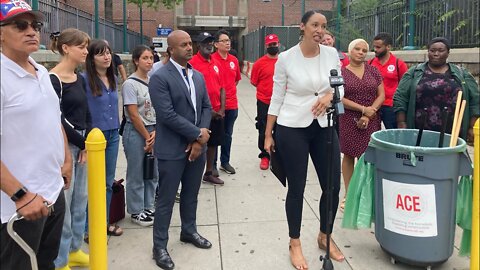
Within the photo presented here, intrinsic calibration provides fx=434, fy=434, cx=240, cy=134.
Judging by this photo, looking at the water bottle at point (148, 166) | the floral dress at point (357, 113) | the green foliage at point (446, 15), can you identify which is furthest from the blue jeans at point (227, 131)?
the green foliage at point (446, 15)

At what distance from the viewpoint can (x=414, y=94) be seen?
4133 mm

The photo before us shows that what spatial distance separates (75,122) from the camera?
3.30m

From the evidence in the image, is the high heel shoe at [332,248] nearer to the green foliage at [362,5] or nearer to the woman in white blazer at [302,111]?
the woman in white blazer at [302,111]

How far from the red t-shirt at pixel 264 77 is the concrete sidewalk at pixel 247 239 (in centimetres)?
136

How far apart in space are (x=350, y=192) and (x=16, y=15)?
2.82 metres

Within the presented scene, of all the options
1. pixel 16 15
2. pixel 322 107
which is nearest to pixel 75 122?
pixel 16 15

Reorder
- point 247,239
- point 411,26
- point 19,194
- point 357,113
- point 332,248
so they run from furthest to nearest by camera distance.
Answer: point 411,26
point 357,113
point 247,239
point 332,248
point 19,194

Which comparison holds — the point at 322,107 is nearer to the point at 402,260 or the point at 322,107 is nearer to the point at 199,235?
the point at 402,260

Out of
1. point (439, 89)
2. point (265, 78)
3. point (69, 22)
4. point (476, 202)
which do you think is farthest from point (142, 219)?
point (69, 22)

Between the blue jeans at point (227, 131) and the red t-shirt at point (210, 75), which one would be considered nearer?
the red t-shirt at point (210, 75)

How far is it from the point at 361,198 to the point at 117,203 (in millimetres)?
2349

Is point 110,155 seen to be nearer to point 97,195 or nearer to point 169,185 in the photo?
point 169,185

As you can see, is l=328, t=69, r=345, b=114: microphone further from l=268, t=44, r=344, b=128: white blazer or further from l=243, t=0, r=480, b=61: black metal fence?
l=243, t=0, r=480, b=61: black metal fence

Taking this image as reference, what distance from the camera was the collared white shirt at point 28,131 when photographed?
2078 millimetres
